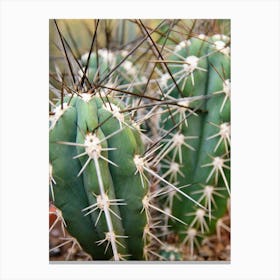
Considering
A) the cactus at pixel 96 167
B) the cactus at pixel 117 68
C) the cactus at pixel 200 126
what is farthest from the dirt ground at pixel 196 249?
the cactus at pixel 117 68

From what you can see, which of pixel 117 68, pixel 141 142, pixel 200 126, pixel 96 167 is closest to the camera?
pixel 96 167

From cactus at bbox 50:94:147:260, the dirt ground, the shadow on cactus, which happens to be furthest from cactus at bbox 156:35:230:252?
cactus at bbox 50:94:147:260

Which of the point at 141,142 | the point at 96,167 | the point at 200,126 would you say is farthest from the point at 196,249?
the point at 96,167

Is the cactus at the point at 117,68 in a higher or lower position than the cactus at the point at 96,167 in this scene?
higher

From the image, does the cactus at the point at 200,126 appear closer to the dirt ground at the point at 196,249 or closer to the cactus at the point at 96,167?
the dirt ground at the point at 196,249

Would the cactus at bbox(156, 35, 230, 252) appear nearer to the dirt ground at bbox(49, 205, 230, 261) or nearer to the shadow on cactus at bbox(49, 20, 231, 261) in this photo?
the shadow on cactus at bbox(49, 20, 231, 261)

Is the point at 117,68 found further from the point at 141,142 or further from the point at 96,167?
the point at 96,167

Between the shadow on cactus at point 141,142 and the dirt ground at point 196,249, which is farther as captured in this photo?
the dirt ground at point 196,249
